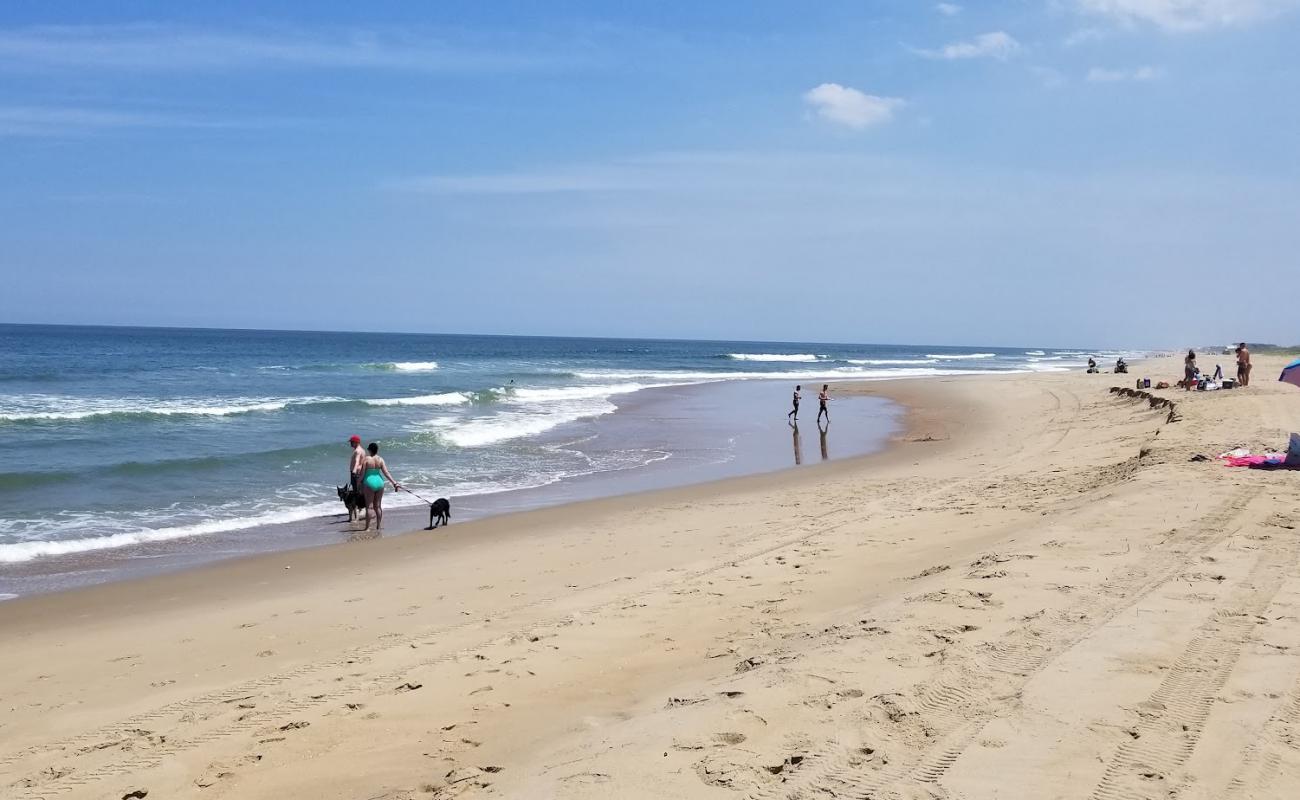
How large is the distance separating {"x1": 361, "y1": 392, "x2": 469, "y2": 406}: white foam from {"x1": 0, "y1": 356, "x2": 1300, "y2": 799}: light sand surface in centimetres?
2064

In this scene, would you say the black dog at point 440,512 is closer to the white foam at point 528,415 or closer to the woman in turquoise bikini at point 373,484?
the woman in turquoise bikini at point 373,484

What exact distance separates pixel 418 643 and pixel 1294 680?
16.7ft

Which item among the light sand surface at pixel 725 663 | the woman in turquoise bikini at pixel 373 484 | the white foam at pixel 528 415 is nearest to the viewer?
the light sand surface at pixel 725 663

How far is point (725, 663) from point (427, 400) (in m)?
28.6

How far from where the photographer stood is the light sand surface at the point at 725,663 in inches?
143

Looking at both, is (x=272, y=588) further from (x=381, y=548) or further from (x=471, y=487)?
(x=471, y=487)

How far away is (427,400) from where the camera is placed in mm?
32406

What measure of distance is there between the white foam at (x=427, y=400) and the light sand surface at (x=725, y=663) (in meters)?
20.6

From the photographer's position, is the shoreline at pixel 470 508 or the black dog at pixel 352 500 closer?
the shoreline at pixel 470 508

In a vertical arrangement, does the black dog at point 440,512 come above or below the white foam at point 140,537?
above

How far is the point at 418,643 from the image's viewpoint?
6172 mm

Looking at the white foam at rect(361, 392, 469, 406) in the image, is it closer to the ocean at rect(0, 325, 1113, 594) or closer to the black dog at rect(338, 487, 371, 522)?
the ocean at rect(0, 325, 1113, 594)

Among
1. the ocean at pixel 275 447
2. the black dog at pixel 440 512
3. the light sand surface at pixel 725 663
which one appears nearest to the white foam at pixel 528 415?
the ocean at pixel 275 447

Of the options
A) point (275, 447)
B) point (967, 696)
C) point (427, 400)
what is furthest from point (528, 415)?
point (967, 696)
